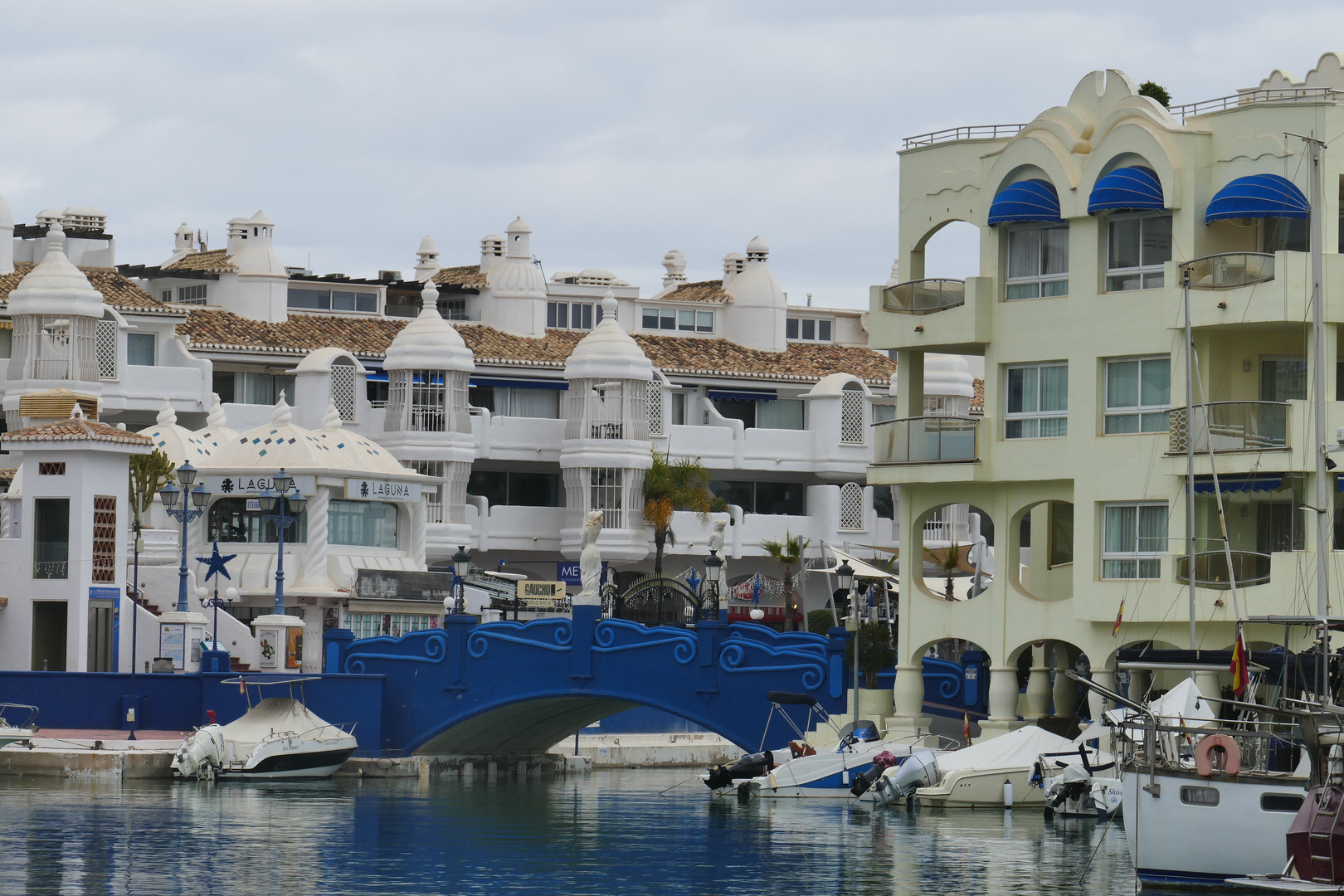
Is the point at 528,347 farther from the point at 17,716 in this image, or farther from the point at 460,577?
the point at 17,716

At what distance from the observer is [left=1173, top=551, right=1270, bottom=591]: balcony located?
52312 millimetres

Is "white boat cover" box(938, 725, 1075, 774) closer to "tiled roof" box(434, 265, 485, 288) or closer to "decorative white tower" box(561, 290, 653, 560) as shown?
"decorative white tower" box(561, 290, 653, 560)

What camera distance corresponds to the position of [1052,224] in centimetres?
5597

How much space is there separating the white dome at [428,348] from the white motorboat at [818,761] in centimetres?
3240

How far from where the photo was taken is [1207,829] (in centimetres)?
3834

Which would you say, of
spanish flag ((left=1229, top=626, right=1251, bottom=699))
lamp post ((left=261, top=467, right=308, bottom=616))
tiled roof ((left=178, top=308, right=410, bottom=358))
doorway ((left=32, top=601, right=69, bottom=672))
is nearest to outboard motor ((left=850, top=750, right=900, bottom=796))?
spanish flag ((left=1229, top=626, right=1251, bottom=699))

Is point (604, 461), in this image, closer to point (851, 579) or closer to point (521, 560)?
point (521, 560)

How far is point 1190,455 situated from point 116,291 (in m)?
46.0

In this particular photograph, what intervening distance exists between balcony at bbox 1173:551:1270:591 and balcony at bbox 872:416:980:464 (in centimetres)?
570

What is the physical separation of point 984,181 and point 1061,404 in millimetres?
4947

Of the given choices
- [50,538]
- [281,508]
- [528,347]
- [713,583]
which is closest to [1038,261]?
[713,583]

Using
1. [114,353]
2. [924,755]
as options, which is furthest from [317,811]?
[114,353]

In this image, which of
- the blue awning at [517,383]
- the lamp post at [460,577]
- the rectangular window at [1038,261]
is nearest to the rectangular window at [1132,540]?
the rectangular window at [1038,261]

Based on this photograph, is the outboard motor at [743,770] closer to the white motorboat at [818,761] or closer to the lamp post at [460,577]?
the white motorboat at [818,761]
